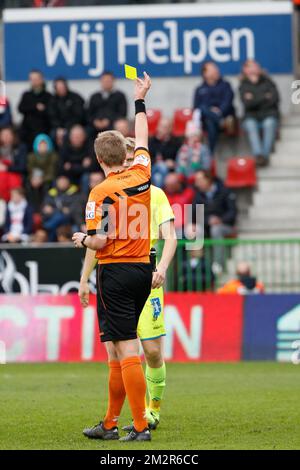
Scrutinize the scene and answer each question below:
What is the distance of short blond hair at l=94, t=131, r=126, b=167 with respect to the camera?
31.3 feet

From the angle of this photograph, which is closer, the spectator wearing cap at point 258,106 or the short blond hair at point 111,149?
the short blond hair at point 111,149

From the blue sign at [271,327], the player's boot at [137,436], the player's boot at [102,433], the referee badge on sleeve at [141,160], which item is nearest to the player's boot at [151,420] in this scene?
the player's boot at [102,433]

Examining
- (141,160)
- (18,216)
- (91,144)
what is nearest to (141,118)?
(141,160)

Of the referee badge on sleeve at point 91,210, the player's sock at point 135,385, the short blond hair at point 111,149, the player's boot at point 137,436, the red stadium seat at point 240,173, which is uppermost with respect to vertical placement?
the short blond hair at point 111,149

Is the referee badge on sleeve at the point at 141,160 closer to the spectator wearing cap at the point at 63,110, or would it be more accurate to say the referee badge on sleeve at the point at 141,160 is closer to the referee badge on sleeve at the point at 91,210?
the referee badge on sleeve at the point at 91,210

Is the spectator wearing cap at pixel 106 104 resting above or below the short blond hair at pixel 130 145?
above

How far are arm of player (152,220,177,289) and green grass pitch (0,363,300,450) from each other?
4.10 feet

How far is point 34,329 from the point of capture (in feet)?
61.8

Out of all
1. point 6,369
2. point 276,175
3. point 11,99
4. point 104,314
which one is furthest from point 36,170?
point 104,314

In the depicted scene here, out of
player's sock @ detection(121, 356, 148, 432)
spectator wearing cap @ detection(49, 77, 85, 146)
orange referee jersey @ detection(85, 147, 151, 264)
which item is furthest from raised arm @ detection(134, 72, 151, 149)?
spectator wearing cap @ detection(49, 77, 85, 146)

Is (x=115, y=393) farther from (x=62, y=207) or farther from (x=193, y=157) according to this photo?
(x=193, y=157)

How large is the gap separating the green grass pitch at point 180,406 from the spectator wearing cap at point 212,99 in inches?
248

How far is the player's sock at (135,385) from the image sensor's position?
950 cm
